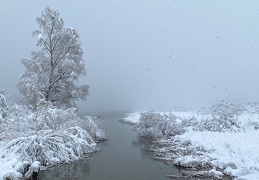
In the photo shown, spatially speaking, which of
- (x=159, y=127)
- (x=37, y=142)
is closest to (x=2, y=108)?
(x=37, y=142)

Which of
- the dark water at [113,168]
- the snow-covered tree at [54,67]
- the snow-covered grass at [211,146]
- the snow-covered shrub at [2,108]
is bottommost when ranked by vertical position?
the dark water at [113,168]

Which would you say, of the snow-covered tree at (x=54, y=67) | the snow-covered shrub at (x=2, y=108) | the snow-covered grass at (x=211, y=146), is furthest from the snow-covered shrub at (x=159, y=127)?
the snow-covered shrub at (x=2, y=108)

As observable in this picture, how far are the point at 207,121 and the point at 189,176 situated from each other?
15.1 m

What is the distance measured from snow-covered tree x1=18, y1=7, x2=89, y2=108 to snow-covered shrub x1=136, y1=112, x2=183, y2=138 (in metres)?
6.93

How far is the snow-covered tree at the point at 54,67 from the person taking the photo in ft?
72.0

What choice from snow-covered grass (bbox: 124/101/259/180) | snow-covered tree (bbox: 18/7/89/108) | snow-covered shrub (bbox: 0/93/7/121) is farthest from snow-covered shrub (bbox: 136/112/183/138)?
snow-covered shrub (bbox: 0/93/7/121)

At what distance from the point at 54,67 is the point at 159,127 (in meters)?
11.3

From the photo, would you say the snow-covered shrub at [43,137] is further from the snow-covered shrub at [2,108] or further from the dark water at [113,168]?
the dark water at [113,168]

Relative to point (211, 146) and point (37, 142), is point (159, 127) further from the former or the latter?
point (37, 142)

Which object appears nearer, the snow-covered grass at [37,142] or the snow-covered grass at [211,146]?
the snow-covered grass at [37,142]

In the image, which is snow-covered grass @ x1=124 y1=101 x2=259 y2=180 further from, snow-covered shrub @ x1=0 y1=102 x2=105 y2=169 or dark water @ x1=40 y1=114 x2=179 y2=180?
snow-covered shrub @ x1=0 y1=102 x2=105 y2=169

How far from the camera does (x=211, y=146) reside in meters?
15.6

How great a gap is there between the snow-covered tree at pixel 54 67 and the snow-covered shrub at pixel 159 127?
693 cm

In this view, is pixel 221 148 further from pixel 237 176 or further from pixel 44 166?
pixel 44 166
